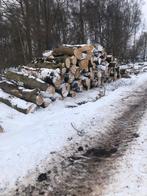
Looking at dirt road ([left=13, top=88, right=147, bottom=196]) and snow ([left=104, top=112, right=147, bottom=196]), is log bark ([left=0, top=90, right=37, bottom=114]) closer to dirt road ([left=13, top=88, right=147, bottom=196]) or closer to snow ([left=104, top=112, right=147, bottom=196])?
dirt road ([left=13, top=88, right=147, bottom=196])

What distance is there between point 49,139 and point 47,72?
16.4 feet

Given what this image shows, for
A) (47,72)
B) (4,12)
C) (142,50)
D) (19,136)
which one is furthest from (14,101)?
(142,50)

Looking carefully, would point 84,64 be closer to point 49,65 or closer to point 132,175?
point 49,65

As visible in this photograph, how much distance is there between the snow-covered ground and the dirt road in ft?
1.48

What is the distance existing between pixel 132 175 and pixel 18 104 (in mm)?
5929

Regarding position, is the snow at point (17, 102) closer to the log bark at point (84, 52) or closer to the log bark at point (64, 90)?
the log bark at point (64, 90)

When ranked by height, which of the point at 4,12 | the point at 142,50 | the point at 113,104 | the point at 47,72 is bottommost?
the point at 142,50

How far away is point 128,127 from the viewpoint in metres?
8.80

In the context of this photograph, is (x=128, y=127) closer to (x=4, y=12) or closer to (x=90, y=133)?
(x=90, y=133)

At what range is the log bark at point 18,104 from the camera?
1079cm

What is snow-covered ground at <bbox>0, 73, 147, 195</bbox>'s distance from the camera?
6.64m

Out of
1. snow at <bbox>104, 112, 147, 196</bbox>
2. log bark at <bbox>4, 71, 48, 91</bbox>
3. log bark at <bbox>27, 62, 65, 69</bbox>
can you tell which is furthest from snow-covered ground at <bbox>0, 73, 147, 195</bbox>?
snow at <bbox>104, 112, 147, 196</bbox>

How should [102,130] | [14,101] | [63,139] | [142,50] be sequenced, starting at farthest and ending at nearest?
[142,50] → [14,101] → [102,130] → [63,139]

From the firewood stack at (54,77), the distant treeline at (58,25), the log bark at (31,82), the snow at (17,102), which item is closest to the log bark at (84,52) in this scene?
the firewood stack at (54,77)
